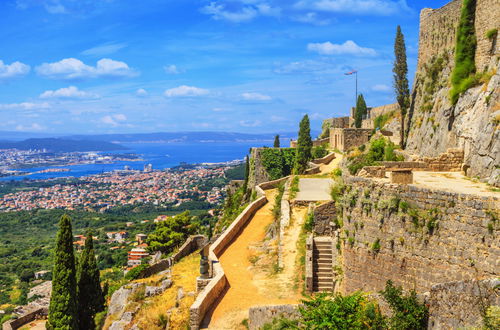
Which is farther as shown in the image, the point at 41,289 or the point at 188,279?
the point at 41,289

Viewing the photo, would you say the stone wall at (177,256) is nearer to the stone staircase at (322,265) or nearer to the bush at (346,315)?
the stone staircase at (322,265)

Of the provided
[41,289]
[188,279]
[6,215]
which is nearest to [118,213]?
[6,215]

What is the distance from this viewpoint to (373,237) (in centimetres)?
1016

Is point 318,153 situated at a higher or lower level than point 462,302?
higher

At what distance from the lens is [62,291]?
21.0 meters

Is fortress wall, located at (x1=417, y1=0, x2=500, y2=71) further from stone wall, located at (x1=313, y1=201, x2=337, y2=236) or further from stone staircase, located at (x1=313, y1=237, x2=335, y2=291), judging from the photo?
stone staircase, located at (x1=313, y1=237, x2=335, y2=291)

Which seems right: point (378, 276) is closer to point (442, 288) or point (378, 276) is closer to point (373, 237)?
point (373, 237)

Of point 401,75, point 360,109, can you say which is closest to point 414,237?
point 401,75

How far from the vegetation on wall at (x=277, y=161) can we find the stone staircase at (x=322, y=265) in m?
24.5

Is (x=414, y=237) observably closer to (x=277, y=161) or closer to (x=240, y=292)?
(x=240, y=292)

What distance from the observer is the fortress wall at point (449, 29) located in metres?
18.1

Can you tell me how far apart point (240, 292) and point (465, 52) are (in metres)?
13.9

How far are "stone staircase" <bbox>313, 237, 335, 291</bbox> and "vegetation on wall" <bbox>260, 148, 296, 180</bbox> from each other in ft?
80.5

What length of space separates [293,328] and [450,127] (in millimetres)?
12755
